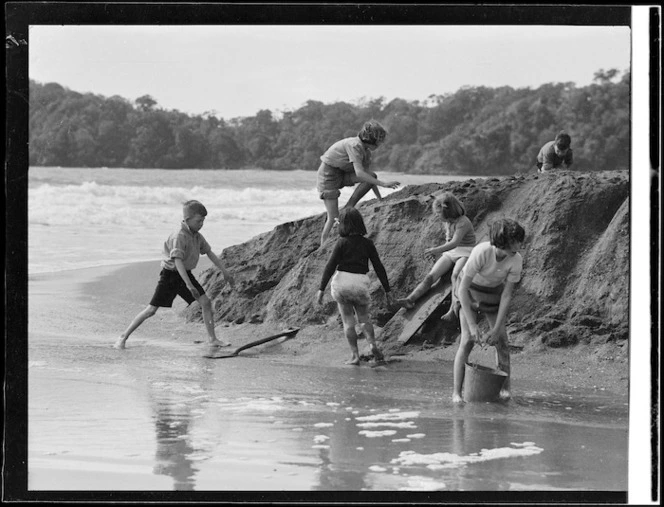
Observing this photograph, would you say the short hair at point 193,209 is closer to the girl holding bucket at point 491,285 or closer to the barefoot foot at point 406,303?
the barefoot foot at point 406,303

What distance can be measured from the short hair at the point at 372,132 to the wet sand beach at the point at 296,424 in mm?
1828

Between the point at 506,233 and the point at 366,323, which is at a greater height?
the point at 506,233

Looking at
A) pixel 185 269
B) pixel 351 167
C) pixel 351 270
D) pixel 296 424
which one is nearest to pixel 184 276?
pixel 185 269

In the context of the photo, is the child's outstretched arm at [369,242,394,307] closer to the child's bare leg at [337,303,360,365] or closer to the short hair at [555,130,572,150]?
the child's bare leg at [337,303,360,365]

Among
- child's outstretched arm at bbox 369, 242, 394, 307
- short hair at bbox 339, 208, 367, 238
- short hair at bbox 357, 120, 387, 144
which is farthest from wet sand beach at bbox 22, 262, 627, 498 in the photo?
short hair at bbox 357, 120, 387, 144

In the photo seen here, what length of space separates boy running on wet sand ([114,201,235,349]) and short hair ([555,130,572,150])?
11.9ft

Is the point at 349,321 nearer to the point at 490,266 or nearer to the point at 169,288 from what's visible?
the point at 490,266

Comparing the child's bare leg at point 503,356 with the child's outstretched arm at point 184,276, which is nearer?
the child's bare leg at point 503,356

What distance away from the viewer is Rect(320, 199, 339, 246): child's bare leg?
10.8 m

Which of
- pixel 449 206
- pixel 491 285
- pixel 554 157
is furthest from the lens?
pixel 554 157

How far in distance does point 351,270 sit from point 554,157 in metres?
3.02

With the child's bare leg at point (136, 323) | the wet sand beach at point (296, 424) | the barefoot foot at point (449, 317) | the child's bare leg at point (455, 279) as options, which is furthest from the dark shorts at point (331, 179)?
the child's bare leg at point (136, 323)

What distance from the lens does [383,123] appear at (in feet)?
36.9

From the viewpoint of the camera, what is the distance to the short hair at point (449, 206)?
9826 millimetres
